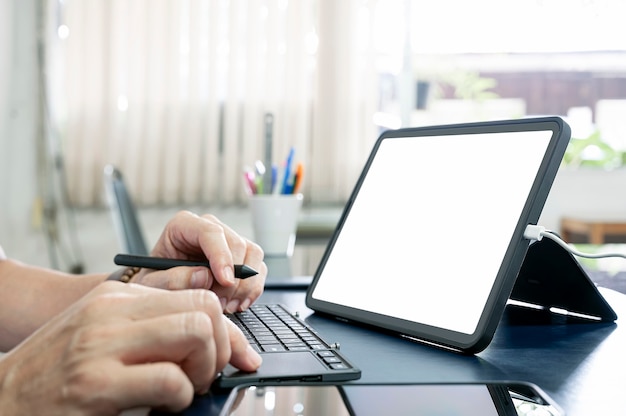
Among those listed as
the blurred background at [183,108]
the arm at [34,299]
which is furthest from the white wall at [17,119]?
the arm at [34,299]

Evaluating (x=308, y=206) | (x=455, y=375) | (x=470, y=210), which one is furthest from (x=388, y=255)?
(x=308, y=206)

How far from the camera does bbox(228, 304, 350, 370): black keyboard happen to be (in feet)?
1.69

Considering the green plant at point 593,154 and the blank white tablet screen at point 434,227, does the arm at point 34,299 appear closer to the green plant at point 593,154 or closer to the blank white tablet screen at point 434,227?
the blank white tablet screen at point 434,227

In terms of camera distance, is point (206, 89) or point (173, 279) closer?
point (173, 279)

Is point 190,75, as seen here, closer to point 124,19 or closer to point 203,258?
point 124,19

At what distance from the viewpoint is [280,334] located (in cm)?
59

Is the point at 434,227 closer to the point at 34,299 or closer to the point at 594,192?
the point at 34,299

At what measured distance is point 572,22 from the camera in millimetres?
2545

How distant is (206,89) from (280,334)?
194 centimetres

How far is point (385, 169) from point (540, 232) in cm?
27

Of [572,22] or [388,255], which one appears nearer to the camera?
[388,255]

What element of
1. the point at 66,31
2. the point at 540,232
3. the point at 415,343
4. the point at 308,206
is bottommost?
the point at 308,206

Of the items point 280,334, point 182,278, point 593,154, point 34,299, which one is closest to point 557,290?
point 280,334

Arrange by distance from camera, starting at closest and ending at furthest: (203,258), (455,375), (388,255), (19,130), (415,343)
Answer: (455,375), (415,343), (388,255), (203,258), (19,130)
